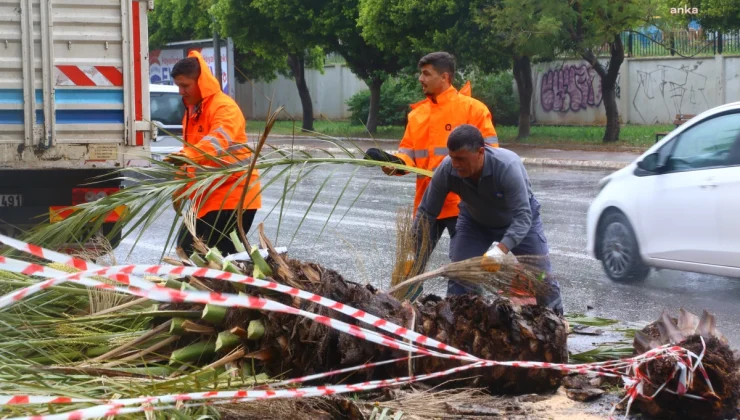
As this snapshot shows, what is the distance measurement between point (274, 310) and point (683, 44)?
28.3 metres

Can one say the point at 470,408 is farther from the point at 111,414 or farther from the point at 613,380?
the point at 111,414

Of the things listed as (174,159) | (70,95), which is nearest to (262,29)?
(70,95)

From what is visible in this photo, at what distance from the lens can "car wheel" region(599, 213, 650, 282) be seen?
820 cm

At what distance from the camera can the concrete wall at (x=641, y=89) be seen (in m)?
28.0

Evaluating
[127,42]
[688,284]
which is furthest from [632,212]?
[127,42]

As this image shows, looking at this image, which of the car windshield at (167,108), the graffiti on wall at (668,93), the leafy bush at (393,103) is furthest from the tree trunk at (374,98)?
the car windshield at (167,108)

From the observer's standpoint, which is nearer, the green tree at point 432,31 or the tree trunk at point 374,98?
the green tree at point 432,31

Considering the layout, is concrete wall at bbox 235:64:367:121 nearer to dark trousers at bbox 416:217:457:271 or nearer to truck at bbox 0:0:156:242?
truck at bbox 0:0:156:242

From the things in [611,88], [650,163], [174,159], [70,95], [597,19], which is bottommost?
[650,163]

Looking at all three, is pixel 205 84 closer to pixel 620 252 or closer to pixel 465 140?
pixel 465 140

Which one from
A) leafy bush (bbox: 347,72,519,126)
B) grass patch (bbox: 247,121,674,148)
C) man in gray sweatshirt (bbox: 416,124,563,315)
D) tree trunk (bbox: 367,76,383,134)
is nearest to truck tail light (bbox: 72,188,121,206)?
man in gray sweatshirt (bbox: 416,124,563,315)

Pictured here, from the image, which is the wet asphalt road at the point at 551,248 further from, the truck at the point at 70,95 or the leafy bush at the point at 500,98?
the leafy bush at the point at 500,98

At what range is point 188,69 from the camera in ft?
20.1

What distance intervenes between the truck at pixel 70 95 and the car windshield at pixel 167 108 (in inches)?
332
